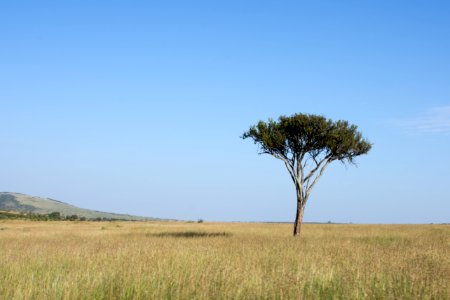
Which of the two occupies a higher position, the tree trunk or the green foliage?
the green foliage

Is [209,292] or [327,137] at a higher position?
[327,137]

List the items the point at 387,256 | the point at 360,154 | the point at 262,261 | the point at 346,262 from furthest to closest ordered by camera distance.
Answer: the point at 360,154, the point at 387,256, the point at 262,261, the point at 346,262

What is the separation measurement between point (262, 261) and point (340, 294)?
4.82 metres

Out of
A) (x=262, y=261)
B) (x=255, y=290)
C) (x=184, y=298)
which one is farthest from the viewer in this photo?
(x=262, y=261)

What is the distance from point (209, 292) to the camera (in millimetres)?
7570

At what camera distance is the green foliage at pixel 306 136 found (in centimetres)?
3072

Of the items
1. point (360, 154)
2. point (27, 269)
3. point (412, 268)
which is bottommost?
point (27, 269)

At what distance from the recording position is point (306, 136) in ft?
102

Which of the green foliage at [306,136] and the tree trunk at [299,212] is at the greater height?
the green foliage at [306,136]

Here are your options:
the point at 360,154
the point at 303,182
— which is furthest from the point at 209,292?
the point at 360,154

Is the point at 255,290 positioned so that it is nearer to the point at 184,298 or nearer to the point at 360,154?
the point at 184,298

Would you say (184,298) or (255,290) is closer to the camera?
(184,298)

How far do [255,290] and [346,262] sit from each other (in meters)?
4.80

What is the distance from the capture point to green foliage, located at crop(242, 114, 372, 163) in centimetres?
3072
